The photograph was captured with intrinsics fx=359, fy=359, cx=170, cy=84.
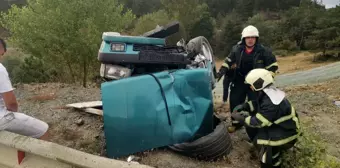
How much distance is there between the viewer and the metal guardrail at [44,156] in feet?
7.51

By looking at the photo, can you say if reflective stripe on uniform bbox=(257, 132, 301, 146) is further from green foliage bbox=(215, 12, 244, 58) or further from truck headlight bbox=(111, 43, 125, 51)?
green foliage bbox=(215, 12, 244, 58)

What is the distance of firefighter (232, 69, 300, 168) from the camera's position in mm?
4066

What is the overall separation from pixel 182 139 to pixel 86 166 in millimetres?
2055

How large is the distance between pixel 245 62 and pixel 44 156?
3.82m

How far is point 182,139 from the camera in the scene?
4.24 m

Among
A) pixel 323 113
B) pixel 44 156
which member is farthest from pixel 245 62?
pixel 44 156

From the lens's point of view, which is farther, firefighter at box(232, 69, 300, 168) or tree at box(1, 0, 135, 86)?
tree at box(1, 0, 135, 86)

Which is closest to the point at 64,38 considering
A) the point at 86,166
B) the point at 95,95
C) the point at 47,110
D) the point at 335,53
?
the point at 95,95

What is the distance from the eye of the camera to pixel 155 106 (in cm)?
407

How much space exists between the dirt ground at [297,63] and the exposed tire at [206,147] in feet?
77.7

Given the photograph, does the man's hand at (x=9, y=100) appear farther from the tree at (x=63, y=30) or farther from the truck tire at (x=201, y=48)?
the tree at (x=63, y=30)

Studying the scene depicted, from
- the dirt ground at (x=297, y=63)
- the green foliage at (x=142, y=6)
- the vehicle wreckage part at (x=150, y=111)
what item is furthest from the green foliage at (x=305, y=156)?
the green foliage at (x=142, y=6)

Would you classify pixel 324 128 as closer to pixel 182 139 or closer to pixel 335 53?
pixel 182 139

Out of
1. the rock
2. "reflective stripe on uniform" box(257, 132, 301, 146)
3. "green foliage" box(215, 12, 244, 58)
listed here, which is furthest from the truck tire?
"green foliage" box(215, 12, 244, 58)
